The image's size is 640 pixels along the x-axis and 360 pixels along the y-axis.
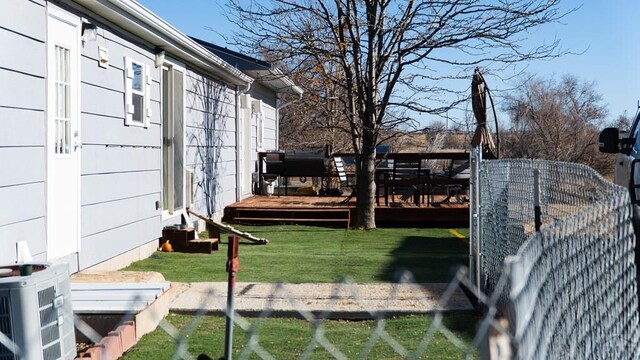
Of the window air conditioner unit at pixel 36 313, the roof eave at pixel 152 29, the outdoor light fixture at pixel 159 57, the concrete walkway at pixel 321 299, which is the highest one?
the roof eave at pixel 152 29

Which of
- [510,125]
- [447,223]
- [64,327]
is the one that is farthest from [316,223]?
[510,125]

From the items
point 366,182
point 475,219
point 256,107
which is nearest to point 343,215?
point 366,182

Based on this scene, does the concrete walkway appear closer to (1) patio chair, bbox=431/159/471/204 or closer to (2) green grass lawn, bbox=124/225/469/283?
(2) green grass lawn, bbox=124/225/469/283

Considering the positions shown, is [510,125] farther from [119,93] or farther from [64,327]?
[64,327]

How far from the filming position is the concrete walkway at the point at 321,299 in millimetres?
6766

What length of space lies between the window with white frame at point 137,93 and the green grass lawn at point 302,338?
421 centimetres

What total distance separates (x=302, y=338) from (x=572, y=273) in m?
2.80

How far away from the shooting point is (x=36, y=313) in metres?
4.19

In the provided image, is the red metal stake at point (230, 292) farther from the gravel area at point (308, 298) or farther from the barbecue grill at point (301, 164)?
the barbecue grill at point (301, 164)

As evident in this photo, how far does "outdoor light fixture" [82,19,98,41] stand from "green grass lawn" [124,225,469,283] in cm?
252

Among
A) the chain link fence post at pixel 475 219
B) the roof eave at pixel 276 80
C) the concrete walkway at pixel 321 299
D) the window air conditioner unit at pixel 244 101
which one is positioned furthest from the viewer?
the roof eave at pixel 276 80

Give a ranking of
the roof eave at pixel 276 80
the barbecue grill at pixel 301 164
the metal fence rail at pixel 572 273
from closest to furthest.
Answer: the metal fence rail at pixel 572 273 < the roof eave at pixel 276 80 < the barbecue grill at pixel 301 164

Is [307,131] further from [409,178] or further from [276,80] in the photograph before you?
[409,178]

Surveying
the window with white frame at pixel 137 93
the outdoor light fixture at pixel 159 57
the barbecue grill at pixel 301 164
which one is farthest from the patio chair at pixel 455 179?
the window with white frame at pixel 137 93
